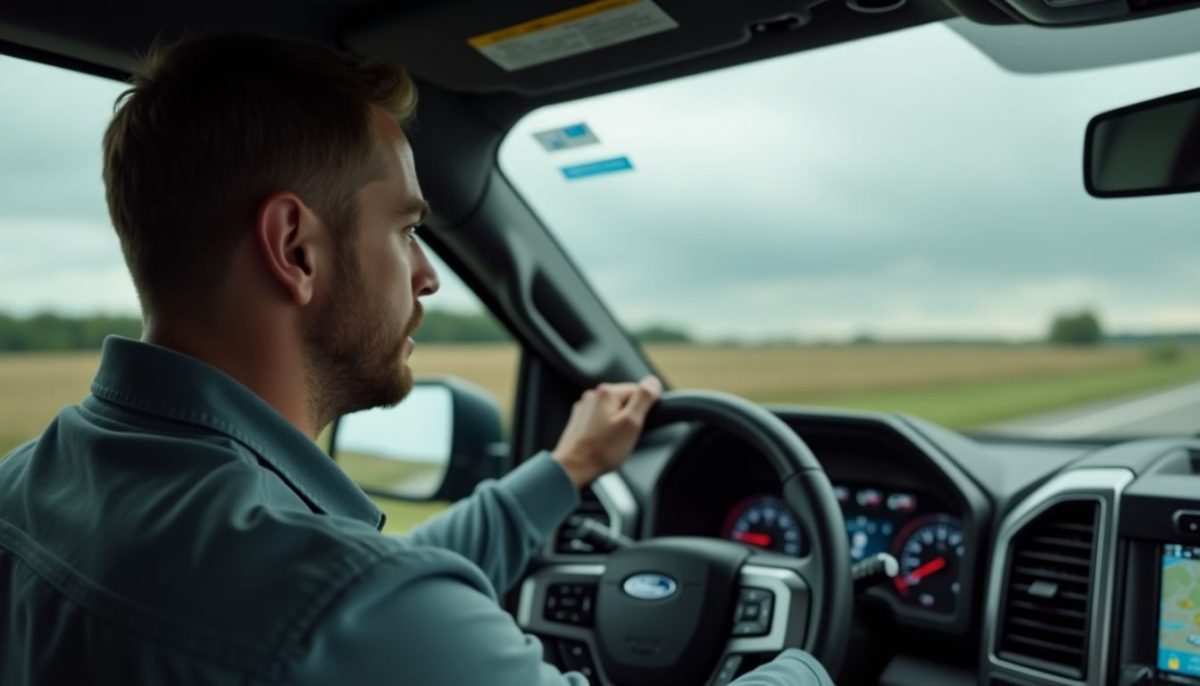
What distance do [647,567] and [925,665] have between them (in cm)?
79

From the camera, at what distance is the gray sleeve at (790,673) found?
1561 millimetres

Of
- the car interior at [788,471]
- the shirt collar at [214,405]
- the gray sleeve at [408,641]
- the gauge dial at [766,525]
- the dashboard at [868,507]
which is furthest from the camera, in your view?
the gauge dial at [766,525]

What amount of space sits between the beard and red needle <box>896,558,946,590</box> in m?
1.53

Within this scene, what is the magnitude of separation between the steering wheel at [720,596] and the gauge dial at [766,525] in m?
0.59

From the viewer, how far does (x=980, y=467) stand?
260 centimetres

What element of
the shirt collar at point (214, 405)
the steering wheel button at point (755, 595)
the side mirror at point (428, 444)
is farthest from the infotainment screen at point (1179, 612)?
the side mirror at point (428, 444)

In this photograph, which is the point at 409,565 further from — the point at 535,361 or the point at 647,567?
the point at 535,361

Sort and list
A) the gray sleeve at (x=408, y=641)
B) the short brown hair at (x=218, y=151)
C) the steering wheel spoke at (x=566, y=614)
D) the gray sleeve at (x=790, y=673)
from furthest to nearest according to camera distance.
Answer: the steering wheel spoke at (x=566, y=614), the gray sleeve at (x=790, y=673), the short brown hair at (x=218, y=151), the gray sleeve at (x=408, y=641)

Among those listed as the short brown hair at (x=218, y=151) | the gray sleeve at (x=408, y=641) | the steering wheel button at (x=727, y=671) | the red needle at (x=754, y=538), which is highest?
the short brown hair at (x=218, y=151)

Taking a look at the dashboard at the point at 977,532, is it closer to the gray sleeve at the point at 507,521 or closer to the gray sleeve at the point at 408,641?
the gray sleeve at the point at 507,521

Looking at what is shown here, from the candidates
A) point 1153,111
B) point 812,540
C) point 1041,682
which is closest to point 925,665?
point 1041,682

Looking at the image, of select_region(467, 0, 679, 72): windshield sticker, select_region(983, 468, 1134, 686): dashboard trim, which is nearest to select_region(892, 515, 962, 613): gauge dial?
select_region(983, 468, 1134, 686): dashboard trim

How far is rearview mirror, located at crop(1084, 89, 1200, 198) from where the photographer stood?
192 centimetres

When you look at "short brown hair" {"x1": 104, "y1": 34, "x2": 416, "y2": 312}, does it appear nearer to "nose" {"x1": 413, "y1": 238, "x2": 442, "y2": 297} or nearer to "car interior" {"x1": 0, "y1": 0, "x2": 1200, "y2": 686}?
"nose" {"x1": 413, "y1": 238, "x2": 442, "y2": 297}
